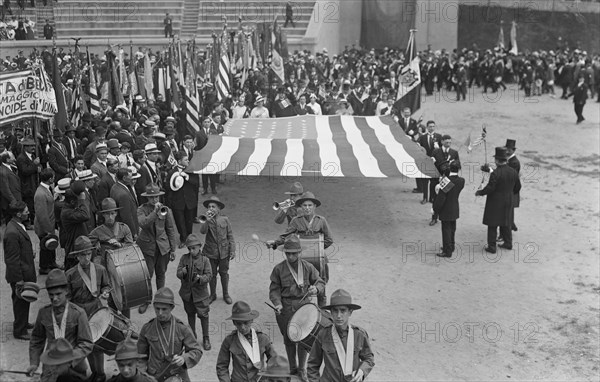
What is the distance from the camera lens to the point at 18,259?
7.90m

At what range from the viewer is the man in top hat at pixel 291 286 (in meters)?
7.38

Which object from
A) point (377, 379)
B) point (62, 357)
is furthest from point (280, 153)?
point (62, 357)

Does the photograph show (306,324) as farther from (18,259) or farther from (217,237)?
(18,259)

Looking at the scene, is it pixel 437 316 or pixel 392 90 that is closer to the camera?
pixel 437 316

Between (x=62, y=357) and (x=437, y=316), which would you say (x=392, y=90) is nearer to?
(x=437, y=316)

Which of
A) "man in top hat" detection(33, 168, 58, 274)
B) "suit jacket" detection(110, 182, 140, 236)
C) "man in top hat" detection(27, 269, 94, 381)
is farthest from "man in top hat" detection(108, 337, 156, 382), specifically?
"man in top hat" detection(33, 168, 58, 274)

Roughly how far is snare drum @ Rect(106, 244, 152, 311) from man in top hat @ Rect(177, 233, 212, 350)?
1.69ft

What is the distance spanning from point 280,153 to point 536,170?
642 centimetres

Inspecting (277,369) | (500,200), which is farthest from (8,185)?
(500,200)

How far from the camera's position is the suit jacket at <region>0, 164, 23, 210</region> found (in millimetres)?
10688

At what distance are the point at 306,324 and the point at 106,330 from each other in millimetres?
1690

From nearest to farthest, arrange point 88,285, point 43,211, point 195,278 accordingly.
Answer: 1. point 88,285
2. point 195,278
3. point 43,211

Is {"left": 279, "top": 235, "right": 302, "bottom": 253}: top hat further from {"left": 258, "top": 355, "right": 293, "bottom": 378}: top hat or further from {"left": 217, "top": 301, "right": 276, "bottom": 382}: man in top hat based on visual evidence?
{"left": 258, "top": 355, "right": 293, "bottom": 378}: top hat

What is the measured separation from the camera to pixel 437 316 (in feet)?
29.7
